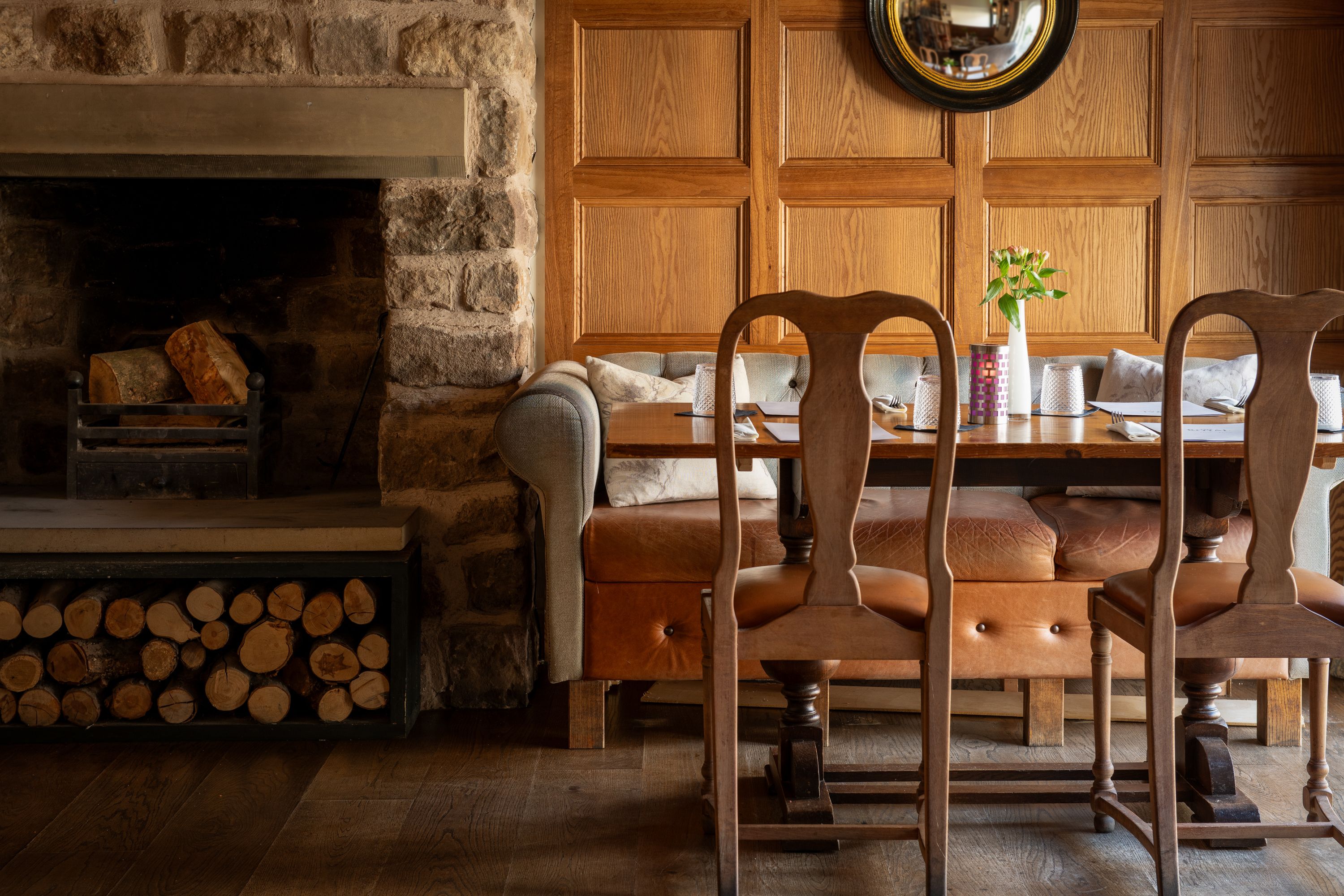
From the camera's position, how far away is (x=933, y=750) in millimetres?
1727

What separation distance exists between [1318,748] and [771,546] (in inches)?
43.5

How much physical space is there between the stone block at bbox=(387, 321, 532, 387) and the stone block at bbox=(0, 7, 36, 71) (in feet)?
3.31

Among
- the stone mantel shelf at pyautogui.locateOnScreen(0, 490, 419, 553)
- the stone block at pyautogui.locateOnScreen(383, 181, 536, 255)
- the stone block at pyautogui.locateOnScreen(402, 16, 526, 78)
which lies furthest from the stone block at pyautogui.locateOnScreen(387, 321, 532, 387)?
Result: the stone block at pyautogui.locateOnScreen(402, 16, 526, 78)

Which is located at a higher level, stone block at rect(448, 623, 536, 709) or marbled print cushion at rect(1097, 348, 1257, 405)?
marbled print cushion at rect(1097, 348, 1257, 405)

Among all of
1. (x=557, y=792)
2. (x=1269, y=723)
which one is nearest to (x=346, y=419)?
(x=557, y=792)

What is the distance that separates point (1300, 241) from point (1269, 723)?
5.16 feet

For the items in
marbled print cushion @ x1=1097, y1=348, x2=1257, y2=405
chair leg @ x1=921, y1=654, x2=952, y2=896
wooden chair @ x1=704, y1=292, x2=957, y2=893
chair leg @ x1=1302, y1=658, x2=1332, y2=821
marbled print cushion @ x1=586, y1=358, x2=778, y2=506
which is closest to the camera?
wooden chair @ x1=704, y1=292, x2=957, y2=893

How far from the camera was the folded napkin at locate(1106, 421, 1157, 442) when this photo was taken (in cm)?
193

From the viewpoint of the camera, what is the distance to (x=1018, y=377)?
236 centimetres

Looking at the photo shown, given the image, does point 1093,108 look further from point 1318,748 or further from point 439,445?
point 439,445

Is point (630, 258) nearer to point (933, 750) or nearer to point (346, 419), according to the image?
point (346, 419)

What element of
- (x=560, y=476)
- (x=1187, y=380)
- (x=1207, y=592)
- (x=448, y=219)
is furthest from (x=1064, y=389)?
(x=448, y=219)

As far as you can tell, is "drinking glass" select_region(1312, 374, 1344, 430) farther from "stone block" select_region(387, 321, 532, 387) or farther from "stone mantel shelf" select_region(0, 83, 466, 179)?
"stone mantel shelf" select_region(0, 83, 466, 179)

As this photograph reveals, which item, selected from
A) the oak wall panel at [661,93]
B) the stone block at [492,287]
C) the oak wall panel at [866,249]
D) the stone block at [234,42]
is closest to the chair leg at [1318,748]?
the oak wall panel at [866,249]
